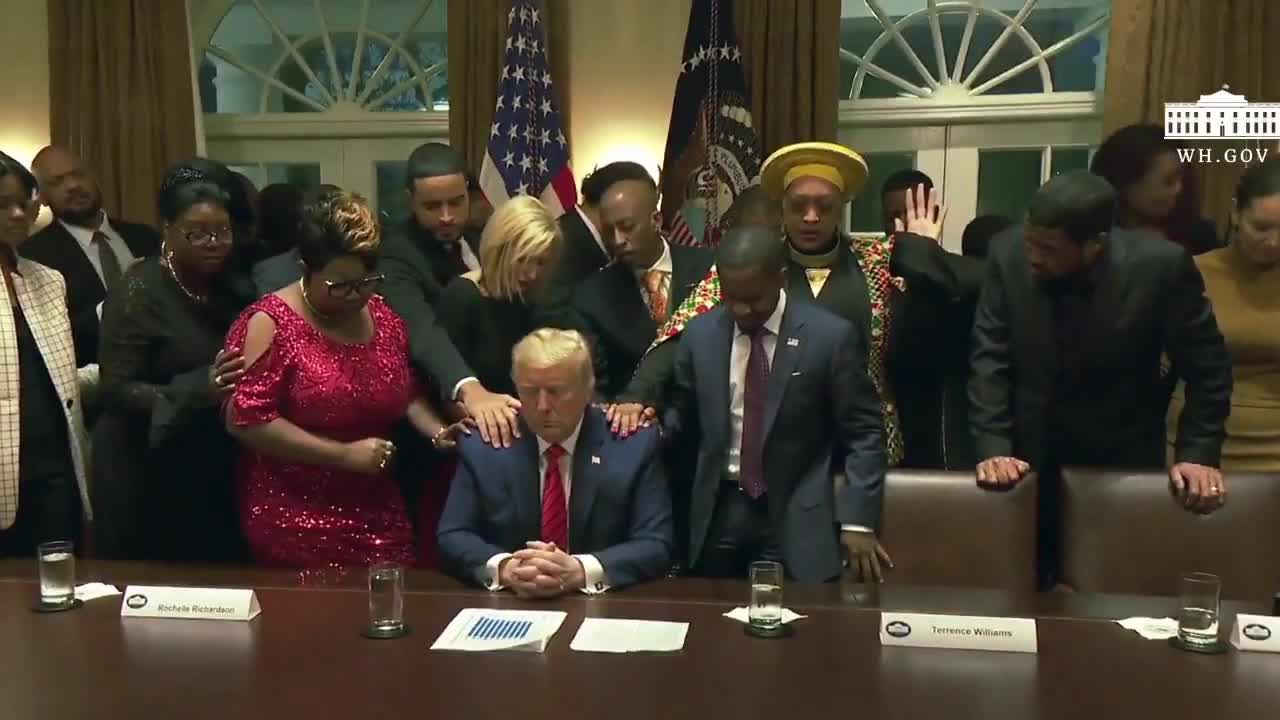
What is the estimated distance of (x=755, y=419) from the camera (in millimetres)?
2355

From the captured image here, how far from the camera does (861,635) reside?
1743 mm

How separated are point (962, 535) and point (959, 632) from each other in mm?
565

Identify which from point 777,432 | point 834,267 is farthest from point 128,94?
point 777,432

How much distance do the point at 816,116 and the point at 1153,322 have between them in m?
3.03

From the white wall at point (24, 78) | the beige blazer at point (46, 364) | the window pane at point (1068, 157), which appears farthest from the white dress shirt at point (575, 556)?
the white wall at point (24, 78)

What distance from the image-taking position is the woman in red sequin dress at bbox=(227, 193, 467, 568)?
7.29ft

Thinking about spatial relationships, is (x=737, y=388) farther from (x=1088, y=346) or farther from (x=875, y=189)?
(x=875, y=189)

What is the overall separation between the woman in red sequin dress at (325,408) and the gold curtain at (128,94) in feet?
13.1

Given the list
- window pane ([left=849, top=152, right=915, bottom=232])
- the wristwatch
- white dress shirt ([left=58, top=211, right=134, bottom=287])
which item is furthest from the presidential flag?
the wristwatch

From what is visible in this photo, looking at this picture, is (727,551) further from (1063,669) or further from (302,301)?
(302,301)

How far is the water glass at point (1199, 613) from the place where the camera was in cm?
168

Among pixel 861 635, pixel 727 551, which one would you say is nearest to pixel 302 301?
pixel 727 551

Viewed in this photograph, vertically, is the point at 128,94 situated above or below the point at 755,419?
above

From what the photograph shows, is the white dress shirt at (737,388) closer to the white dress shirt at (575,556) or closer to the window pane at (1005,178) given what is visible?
the white dress shirt at (575,556)
